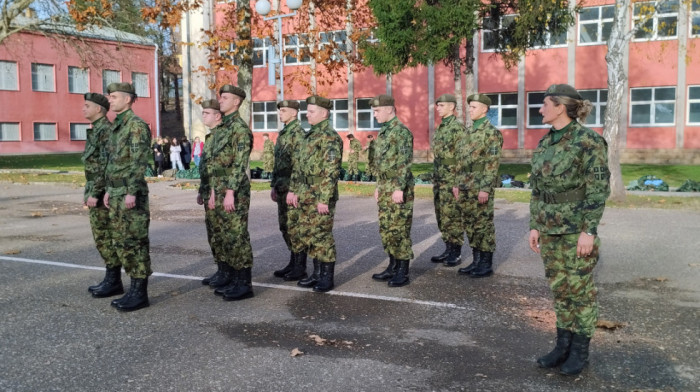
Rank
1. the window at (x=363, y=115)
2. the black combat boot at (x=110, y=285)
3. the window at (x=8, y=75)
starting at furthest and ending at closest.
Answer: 1. the window at (x=8, y=75)
2. the window at (x=363, y=115)
3. the black combat boot at (x=110, y=285)

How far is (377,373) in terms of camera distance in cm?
472

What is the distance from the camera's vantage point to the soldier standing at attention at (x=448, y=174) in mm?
8391

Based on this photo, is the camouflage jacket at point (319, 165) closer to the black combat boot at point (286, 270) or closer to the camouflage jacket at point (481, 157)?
the black combat boot at point (286, 270)

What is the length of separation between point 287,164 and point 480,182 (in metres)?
2.30

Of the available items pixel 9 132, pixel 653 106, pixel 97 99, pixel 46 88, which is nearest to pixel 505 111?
pixel 653 106

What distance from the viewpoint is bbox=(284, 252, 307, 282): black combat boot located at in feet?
25.6

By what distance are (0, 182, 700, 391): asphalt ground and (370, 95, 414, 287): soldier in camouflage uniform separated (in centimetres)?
43

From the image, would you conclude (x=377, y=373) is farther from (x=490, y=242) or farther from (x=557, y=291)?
(x=490, y=242)

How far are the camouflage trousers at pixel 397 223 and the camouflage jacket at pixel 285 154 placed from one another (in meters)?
1.18

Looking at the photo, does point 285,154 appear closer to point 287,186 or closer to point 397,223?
point 287,186

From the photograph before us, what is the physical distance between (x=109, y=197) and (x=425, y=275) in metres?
3.68

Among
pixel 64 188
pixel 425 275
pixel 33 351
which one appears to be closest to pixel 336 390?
pixel 33 351

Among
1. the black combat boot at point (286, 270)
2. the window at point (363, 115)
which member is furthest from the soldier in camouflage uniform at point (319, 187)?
the window at point (363, 115)

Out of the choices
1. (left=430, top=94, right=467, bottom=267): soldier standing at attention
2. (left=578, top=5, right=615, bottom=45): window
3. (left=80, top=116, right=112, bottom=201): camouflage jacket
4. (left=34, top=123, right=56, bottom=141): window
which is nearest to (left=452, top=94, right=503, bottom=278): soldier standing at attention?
(left=430, top=94, right=467, bottom=267): soldier standing at attention
